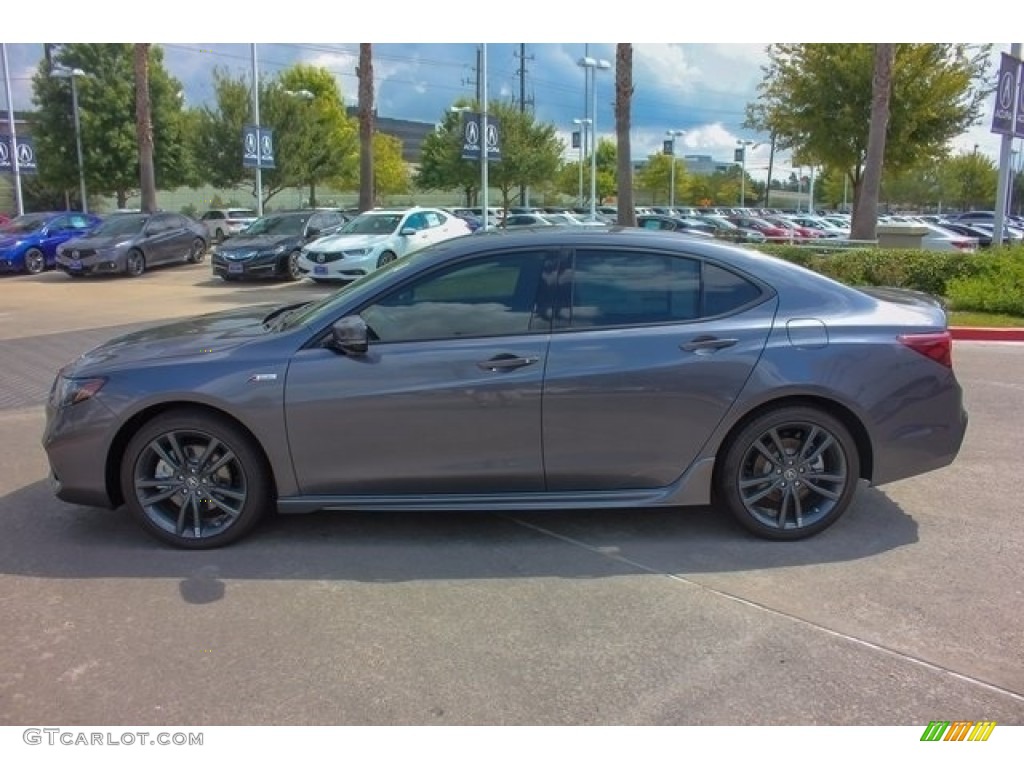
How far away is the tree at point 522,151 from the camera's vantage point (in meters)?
43.0

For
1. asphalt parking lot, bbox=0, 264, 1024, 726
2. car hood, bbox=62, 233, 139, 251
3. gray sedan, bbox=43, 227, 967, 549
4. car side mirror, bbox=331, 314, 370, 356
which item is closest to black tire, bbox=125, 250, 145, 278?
car hood, bbox=62, 233, 139, 251

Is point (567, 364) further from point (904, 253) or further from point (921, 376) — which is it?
point (904, 253)

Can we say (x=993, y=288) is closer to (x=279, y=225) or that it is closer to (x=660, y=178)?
(x=279, y=225)

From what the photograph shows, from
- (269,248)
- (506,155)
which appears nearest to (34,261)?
(269,248)

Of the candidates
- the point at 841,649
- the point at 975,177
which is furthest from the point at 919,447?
the point at 975,177

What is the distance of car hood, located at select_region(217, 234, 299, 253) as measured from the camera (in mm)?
18141

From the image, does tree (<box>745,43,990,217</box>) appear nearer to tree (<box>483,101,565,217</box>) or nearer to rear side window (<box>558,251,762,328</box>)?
rear side window (<box>558,251,762,328</box>)

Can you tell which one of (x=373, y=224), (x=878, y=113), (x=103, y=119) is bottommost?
(x=373, y=224)

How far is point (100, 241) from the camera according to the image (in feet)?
63.0

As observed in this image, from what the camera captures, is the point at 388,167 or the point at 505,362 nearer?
the point at 505,362

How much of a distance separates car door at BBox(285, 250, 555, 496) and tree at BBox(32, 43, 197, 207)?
124 ft

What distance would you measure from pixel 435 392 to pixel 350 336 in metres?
0.49

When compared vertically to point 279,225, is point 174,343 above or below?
below

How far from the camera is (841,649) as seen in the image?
127 inches
